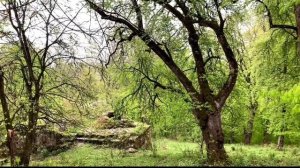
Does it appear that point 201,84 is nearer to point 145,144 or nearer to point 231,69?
point 231,69

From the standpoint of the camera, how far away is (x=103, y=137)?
76.0 feet

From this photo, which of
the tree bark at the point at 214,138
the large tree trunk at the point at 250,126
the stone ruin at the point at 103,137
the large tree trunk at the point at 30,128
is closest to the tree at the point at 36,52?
the large tree trunk at the point at 30,128

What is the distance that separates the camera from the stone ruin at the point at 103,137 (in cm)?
2223

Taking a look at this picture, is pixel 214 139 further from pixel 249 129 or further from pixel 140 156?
pixel 249 129

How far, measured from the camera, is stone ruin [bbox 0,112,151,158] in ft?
72.9

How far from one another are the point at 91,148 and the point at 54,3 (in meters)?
10.7

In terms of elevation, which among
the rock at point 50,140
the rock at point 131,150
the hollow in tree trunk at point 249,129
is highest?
the hollow in tree trunk at point 249,129

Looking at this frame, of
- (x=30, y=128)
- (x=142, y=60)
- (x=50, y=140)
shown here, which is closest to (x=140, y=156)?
(x=142, y=60)

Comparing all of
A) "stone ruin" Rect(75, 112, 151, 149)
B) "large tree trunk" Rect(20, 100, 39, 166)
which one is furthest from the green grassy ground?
"large tree trunk" Rect(20, 100, 39, 166)

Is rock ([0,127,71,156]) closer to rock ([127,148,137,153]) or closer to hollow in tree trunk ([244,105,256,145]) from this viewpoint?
rock ([127,148,137,153])

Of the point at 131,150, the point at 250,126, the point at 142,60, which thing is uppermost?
the point at 142,60

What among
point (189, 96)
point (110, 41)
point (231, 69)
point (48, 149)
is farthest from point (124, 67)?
point (48, 149)

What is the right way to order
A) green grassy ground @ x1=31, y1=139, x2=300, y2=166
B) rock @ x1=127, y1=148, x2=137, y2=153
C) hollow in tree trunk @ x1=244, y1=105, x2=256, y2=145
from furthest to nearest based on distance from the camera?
1. hollow in tree trunk @ x1=244, y1=105, x2=256, y2=145
2. rock @ x1=127, y1=148, x2=137, y2=153
3. green grassy ground @ x1=31, y1=139, x2=300, y2=166

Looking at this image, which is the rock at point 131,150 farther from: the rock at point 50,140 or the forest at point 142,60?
the rock at point 50,140
